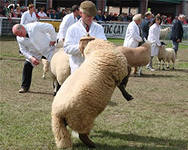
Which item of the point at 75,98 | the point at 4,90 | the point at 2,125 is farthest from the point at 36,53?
the point at 75,98

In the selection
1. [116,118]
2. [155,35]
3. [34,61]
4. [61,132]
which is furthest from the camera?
[155,35]

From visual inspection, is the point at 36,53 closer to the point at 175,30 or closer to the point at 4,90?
the point at 4,90

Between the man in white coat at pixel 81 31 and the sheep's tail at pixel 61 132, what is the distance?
1.14m

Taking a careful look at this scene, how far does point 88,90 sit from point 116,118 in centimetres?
236

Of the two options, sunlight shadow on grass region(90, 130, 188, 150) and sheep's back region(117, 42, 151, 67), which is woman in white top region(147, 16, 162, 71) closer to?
sheep's back region(117, 42, 151, 67)

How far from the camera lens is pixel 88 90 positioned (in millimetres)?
4254

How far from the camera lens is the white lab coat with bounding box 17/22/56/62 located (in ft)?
25.0

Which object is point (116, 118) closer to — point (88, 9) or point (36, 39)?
point (88, 9)

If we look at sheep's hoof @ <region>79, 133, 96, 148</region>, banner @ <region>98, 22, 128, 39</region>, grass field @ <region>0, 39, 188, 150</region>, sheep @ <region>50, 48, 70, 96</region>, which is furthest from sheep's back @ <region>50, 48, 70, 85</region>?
banner @ <region>98, 22, 128, 39</region>

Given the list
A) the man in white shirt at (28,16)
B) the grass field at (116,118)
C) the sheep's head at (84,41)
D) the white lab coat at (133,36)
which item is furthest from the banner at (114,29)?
the sheep's head at (84,41)

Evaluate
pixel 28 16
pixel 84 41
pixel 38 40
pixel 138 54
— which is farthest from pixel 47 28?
pixel 28 16

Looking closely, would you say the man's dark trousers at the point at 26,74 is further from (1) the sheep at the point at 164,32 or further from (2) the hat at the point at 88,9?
(1) the sheep at the point at 164,32

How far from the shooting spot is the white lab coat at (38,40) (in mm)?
7605

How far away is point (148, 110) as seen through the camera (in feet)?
23.6
